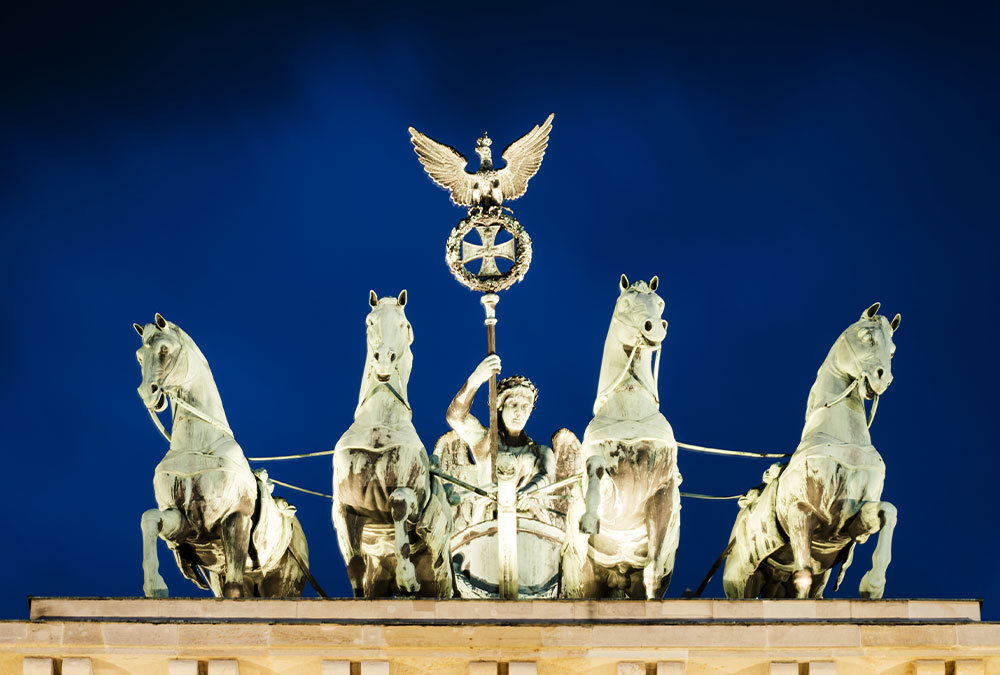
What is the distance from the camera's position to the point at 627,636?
14.1m

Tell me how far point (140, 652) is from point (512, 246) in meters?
4.72

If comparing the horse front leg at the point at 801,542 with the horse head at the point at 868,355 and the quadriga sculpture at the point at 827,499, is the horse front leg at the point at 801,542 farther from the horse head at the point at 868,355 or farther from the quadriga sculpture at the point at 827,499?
the horse head at the point at 868,355

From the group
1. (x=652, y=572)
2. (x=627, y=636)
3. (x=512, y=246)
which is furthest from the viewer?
(x=512, y=246)

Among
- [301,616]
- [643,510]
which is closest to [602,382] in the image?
[643,510]

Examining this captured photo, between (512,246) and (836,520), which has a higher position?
(512,246)

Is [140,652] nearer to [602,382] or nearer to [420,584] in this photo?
[420,584]

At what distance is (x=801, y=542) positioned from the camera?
15289mm

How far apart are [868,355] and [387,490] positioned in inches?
149

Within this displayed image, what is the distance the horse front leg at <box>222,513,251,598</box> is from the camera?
50.1 feet

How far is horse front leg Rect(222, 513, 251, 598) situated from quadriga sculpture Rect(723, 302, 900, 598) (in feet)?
12.5

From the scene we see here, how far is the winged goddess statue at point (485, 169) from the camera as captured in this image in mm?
17016

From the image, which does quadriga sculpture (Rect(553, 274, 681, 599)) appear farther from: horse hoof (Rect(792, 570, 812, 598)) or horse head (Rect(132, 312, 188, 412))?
horse head (Rect(132, 312, 188, 412))

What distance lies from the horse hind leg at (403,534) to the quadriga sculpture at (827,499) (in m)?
2.65

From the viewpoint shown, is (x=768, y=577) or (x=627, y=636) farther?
(x=768, y=577)
